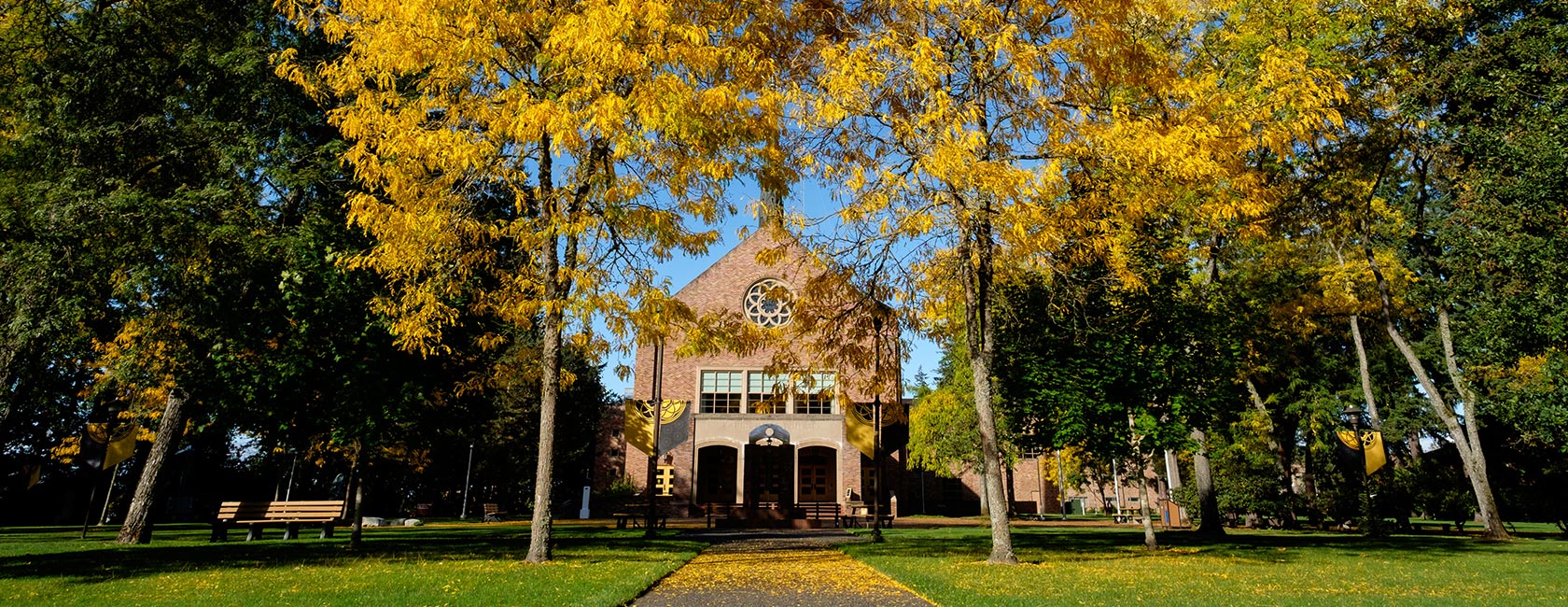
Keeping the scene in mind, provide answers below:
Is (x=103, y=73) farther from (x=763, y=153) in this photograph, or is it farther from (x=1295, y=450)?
(x=1295, y=450)

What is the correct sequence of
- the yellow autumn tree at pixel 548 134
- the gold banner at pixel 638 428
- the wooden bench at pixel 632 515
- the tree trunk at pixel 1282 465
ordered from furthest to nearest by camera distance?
the tree trunk at pixel 1282 465 < the wooden bench at pixel 632 515 < the gold banner at pixel 638 428 < the yellow autumn tree at pixel 548 134

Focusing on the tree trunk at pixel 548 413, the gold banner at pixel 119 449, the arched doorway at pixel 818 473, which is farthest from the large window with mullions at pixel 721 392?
the tree trunk at pixel 548 413

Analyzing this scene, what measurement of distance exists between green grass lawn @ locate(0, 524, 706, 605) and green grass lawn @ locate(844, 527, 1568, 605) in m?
3.64

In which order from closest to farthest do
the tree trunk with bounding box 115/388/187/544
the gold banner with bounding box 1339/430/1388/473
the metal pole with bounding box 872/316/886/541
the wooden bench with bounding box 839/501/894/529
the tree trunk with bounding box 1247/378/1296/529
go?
the metal pole with bounding box 872/316/886/541, the tree trunk with bounding box 115/388/187/544, the gold banner with bounding box 1339/430/1388/473, the wooden bench with bounding box 839/501/894/529, the tree trunk with bounding box 1247/378/1296/529

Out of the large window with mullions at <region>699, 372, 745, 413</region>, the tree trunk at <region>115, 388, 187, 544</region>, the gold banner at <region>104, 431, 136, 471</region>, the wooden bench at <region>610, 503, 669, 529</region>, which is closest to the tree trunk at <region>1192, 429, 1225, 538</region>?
the wooden bench at <region>610, 503, 669, 529</region>

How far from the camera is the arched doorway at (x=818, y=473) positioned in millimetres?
36625

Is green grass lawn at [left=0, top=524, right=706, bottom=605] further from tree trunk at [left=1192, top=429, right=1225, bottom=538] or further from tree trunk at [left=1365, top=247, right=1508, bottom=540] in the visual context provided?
tree trunk at [left=1365, top=247, right=1508, bottom=540]

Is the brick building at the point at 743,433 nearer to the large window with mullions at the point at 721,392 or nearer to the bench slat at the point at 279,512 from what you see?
the large window with mullions at the point at 721,392

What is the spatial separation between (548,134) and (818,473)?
28160 millimetres

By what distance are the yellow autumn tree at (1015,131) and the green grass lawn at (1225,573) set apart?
1710 mm

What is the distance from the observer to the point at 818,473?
121 feet

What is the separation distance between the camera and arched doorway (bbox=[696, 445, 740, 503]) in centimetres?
3669

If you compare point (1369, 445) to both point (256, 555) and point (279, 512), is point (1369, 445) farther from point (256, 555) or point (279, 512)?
point (279, 512)

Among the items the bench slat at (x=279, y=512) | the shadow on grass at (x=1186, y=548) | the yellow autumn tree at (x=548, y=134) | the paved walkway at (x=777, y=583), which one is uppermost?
the yellow autumn tree at (x=548, y=134)
